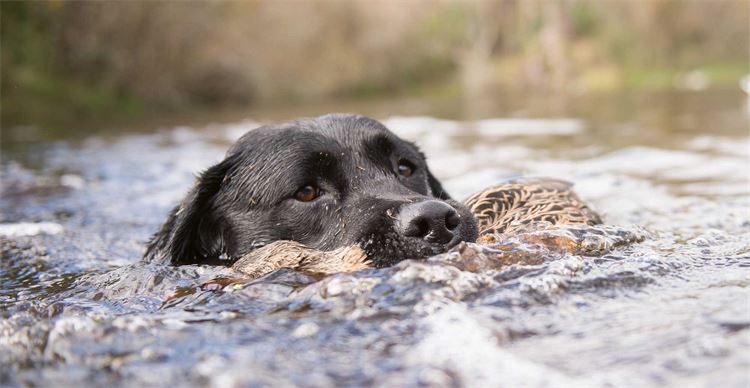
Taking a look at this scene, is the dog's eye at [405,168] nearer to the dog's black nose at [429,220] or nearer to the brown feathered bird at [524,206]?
the brown feathered bird at [524,206]

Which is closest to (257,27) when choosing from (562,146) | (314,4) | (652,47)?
(314,4)

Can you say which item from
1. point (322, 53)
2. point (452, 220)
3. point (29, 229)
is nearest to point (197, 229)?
point (452, 220)

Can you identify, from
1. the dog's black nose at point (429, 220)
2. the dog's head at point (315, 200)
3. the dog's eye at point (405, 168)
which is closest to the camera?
the dog's black nose at point (429, 220)

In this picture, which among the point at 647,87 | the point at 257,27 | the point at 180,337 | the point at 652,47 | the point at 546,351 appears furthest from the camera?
the point at 257,27

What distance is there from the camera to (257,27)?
33250 mm

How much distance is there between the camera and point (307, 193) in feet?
12.4

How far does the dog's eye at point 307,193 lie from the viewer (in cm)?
377

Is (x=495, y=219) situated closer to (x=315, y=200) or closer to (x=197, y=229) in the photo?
(x=315, y=200)

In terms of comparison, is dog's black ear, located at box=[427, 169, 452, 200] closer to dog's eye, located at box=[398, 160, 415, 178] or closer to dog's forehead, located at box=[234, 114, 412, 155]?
dog's eye, located at box=[398, 160, 415, 178]

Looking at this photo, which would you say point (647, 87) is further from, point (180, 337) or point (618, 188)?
point (180, 337)

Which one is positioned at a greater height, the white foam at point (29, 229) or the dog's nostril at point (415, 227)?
the white foam at point (29, 229)

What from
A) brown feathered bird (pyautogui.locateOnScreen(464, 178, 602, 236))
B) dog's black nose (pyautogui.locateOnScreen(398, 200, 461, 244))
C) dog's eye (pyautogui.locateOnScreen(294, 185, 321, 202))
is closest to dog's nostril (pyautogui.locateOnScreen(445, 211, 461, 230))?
dog's black nose (pyautogui.locateOnScreen(398, 200, 461, 244))

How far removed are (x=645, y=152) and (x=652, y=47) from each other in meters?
21.3

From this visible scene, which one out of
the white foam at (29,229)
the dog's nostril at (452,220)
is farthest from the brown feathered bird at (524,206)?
the white foam at (29,229)
